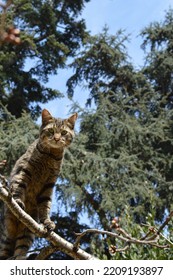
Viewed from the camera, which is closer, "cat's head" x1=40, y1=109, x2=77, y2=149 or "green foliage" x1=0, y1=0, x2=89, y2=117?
"cat's head" x1=40, y1=109, x2=77, y2=149

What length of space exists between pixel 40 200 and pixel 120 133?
7741 mm

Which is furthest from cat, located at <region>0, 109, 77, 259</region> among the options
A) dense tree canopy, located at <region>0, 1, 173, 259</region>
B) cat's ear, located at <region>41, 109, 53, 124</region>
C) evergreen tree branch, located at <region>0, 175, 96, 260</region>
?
dense tree canopy, located at <region>0, 1, 173, 259</region>

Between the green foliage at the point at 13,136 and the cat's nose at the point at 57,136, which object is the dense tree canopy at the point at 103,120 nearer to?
the green foliage at the point at 13,136

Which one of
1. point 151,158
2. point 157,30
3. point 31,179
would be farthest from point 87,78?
point 31,179

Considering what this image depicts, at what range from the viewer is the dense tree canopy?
10172mm

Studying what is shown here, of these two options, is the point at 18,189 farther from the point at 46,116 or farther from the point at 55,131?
the point at 46,116

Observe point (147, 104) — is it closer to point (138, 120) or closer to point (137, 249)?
point (138, 120)

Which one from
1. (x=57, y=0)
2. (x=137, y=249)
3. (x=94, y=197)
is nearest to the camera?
(x=137, y=249)

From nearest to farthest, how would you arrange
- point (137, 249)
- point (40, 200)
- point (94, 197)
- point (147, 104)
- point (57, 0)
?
1. point (40, 200)
2. point (137, 249)
3. point (94, 197)
4. point (147, 104)
5. point (57, 0)

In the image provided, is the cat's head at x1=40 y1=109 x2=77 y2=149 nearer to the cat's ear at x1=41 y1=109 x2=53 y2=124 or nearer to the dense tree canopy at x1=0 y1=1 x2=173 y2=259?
the cat's ear at x1=41 y1=109 x2=53 y2=124

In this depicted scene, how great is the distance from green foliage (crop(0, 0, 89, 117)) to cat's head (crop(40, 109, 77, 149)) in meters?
7.62

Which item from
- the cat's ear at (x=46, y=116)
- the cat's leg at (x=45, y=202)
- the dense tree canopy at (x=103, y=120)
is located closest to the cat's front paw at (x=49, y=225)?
the cat's leg at (x=45, y=202)

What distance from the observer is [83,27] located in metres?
13.9

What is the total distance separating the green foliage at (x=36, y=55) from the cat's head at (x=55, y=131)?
7617 millimetres
